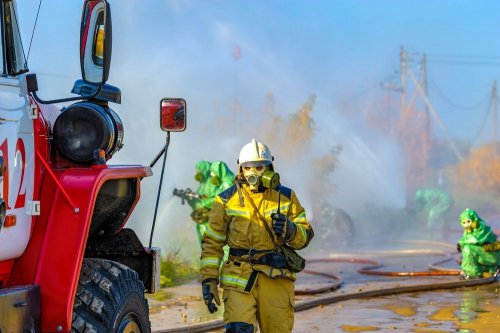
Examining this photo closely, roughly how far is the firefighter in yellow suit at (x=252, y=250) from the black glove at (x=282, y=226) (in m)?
0.01

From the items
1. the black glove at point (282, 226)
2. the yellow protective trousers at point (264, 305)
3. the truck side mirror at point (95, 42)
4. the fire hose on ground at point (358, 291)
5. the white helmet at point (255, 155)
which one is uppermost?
the truck side mirror at point (95, 42)

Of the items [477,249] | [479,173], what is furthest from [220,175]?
[479,173]

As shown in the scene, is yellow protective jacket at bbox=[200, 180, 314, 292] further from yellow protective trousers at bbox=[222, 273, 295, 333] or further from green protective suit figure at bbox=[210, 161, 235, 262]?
green protective suit figure at bbox=[210, 161, 235, 262]

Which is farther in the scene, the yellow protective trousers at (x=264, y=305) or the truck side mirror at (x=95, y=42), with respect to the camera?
the yellow protective trousers at (x=264, y=305)

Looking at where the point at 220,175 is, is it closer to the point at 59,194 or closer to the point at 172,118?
the point at 172,118

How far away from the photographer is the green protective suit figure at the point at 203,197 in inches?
518

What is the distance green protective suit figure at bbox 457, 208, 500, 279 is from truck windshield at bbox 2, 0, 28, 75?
9.45 metres

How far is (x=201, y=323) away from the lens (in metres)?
8.83

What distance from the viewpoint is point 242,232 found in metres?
6.05

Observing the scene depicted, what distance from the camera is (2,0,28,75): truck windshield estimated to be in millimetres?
4621

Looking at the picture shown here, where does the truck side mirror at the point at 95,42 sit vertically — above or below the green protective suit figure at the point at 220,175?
above

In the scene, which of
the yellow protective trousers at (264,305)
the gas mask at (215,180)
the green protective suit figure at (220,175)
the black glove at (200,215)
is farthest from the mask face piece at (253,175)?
the gas mask at (215,180)

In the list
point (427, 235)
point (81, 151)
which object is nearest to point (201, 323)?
point (81, 151)

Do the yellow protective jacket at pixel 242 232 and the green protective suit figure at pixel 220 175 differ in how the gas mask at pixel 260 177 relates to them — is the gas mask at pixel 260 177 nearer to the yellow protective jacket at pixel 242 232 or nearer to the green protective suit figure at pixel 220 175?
the yellow protective jacket at pixel 242 232
